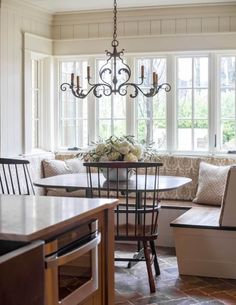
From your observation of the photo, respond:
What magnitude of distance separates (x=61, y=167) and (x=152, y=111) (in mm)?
1330

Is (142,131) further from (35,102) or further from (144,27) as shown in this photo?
(35,102)

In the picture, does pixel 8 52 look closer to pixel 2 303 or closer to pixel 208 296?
pixel 208 296

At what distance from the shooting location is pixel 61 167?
605 cm

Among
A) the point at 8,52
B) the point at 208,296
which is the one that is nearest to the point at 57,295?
the point at 208,296

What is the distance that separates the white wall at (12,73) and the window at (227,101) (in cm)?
236

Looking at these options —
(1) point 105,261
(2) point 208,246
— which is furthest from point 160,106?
A: (1) point 105,261

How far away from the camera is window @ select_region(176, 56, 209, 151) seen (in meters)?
6.11

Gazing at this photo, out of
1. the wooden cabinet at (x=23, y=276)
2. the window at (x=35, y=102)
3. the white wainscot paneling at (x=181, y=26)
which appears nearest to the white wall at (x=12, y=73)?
the window at (x=35, y=102)

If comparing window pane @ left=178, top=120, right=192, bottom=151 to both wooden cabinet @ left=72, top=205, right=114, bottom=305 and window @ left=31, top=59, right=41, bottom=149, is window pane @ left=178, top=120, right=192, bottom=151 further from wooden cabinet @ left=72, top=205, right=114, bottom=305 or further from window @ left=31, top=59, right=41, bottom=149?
wooden cabinet @ left=72, top=205, right=114, bottom=305

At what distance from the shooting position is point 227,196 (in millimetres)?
4137

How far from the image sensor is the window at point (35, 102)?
6371 mm

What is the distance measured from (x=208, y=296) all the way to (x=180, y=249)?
2.05 feet

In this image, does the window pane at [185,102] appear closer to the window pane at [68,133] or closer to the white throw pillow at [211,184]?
the white throw pillow at [211,184]

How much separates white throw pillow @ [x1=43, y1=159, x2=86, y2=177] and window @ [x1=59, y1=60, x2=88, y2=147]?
1.75 feet
